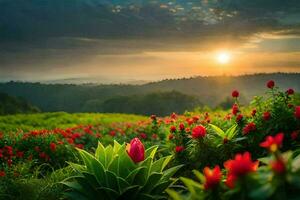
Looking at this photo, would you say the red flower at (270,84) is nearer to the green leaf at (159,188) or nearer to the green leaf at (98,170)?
the green leaf at (159,188)

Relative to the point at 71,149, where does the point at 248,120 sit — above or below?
above

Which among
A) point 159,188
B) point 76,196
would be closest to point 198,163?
point 159,188

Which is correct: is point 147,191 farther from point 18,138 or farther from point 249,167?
point 18,138

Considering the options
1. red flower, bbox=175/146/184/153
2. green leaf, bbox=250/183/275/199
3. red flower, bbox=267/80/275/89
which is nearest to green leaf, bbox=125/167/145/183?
red flower, bbox=175/146/184/153

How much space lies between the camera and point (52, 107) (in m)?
67.1

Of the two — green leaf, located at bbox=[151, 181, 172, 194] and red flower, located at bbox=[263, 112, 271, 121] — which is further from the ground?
red flower, located at bbox=[263, 112, 271, 121]

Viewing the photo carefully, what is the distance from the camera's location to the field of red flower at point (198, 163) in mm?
3441

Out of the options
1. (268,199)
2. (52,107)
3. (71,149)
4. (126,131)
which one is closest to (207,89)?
(52,107)

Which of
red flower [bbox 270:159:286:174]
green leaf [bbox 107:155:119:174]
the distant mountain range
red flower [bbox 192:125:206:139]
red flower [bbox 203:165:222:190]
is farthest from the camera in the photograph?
the distant mountain range

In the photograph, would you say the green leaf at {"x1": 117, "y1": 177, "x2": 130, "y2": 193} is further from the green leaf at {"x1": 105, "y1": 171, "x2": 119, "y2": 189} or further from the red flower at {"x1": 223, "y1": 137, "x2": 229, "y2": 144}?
the red flower at {"x1": 223, "y1": 137, "x2": 229, "y2": 144}

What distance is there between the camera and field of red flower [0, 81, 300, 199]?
3441 mm

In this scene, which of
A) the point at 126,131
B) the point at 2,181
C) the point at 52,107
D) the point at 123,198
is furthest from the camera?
the point at 52,107

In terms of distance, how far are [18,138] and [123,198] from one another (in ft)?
24.6

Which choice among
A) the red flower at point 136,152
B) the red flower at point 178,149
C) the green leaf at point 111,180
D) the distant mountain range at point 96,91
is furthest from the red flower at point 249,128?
the distant mountain range at point 96,91
